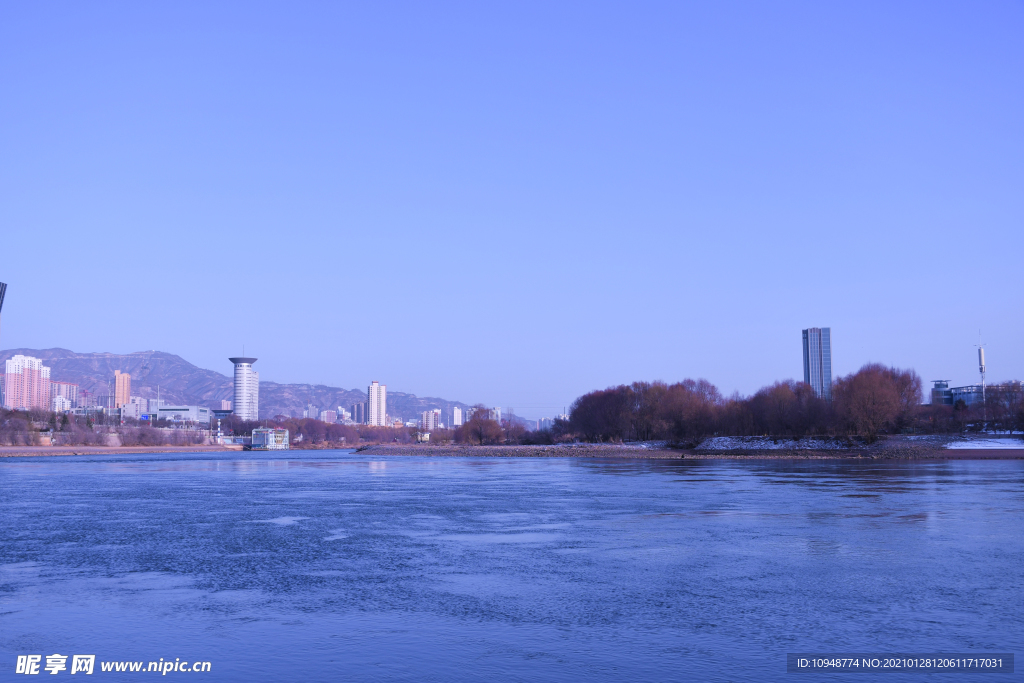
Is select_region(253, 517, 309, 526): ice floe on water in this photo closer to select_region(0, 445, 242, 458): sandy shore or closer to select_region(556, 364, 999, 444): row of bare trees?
select_region(556, 364, 999, 444): row of bare trees

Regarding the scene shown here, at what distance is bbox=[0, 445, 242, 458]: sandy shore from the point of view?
4417 inches

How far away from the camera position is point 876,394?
279 feet

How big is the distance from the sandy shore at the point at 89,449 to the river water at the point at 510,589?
341 ft

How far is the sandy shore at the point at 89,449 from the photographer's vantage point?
4417 inches

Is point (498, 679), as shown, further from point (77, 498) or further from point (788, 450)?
point (788, 450)

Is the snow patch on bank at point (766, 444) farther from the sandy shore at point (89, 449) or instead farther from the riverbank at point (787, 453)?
the sandy shore at point (89, 449)

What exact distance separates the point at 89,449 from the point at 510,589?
143930mm

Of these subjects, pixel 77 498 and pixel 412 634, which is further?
pixel 77 498

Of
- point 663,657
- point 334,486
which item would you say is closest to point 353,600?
point 663,657

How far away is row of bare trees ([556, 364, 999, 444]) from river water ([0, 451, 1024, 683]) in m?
68.3

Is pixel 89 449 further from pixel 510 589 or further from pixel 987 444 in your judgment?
pixel 510 589

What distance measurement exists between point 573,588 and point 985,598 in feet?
19.4

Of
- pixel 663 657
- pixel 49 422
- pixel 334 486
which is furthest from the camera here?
pixel 49 422

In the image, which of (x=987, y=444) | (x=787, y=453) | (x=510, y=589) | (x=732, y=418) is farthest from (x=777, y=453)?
(x=510, y=589)
